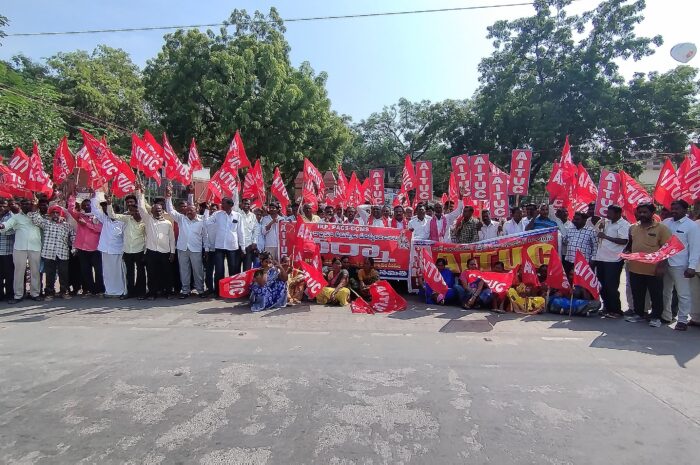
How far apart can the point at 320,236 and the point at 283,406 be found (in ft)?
17.3

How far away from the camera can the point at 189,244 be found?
8156 mm

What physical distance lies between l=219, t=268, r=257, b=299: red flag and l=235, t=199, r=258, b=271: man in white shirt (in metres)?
0.85

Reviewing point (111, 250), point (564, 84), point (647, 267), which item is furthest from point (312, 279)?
point (564, 84)

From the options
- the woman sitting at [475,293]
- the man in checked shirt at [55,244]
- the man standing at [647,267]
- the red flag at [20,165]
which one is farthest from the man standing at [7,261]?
the man standing at [647,267]

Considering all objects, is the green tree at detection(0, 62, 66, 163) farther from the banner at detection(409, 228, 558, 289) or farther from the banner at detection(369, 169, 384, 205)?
the banner at detection(409, 228, 558, 289)

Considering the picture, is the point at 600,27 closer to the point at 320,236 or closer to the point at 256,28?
the point at 256,28

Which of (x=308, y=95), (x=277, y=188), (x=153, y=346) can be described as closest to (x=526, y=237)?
(x=277, y=188)

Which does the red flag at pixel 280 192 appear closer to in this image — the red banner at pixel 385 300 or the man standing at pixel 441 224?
the man standing at pixel 441 224


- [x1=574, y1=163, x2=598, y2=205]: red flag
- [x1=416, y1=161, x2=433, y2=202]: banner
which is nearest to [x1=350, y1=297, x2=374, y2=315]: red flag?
[x1=416, y1=161, x2=433, y2=202]: banner

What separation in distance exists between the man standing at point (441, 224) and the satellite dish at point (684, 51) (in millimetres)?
5507

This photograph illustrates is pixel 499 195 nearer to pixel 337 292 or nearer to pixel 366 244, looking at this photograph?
pixel 366 244

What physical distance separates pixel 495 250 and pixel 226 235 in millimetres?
4900

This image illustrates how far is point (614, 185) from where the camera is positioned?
8438 mm

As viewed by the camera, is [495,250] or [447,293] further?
[495,250]
